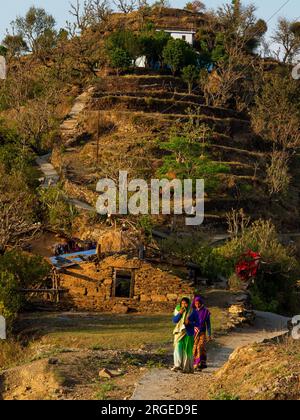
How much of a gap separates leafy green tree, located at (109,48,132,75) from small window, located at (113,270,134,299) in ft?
100

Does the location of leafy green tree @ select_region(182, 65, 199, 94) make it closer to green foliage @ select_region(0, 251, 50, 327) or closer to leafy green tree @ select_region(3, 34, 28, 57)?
leafy green tree @ select_region(3, 34, 28, 57)

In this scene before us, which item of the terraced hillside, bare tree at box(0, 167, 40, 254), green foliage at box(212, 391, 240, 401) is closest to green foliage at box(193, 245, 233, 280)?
bare tree at box(0, 167, 40, 254)

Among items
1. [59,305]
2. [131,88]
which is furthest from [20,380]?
[131,88]

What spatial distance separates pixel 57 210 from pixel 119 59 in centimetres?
2090

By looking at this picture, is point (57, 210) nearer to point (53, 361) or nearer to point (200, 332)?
point (53, 361)

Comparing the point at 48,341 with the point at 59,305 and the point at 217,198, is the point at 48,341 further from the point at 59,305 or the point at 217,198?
the point at 217,198

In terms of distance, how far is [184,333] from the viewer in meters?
13.8

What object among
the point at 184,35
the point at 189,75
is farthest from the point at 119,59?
the point at 184,35

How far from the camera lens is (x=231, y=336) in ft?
62.0

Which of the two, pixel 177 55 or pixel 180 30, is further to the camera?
pixel 180 30

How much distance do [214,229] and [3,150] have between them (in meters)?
10.5

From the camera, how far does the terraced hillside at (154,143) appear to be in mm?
39406

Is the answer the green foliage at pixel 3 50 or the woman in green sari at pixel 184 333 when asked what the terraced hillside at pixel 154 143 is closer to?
the green foliage at pixel 3 50

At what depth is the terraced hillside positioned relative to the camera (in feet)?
129
